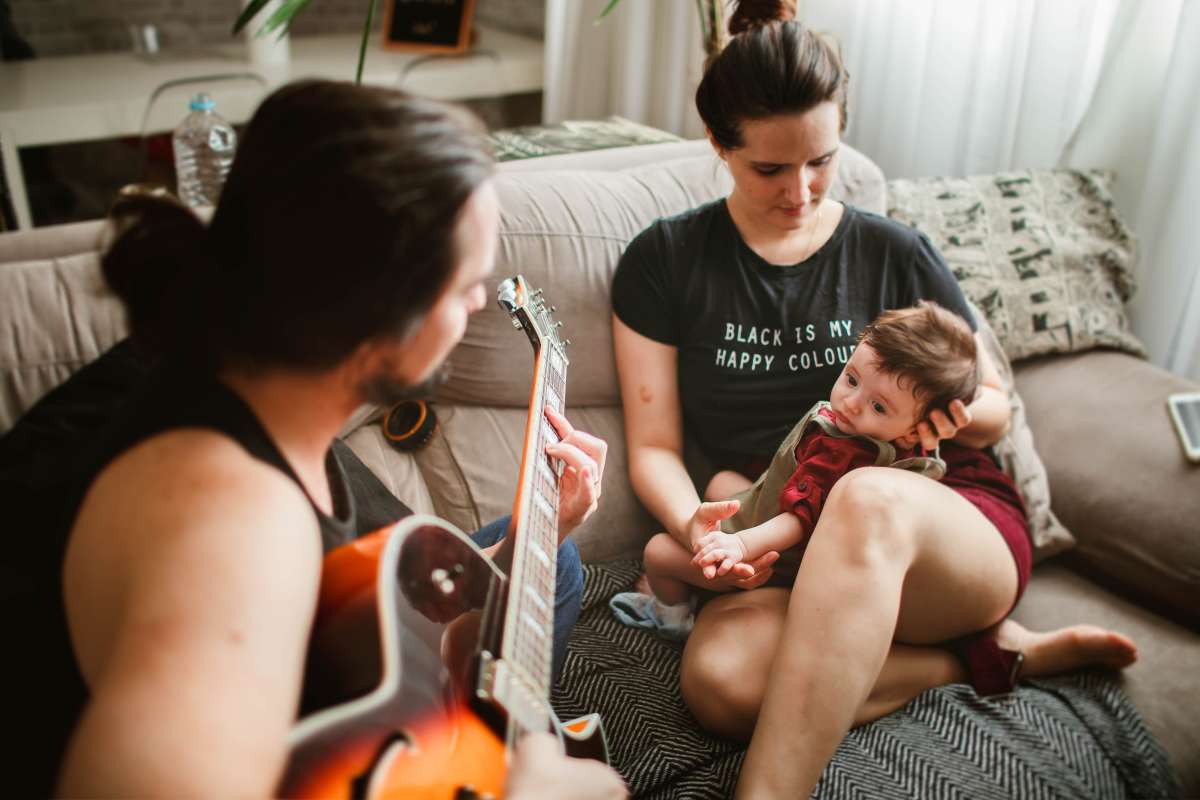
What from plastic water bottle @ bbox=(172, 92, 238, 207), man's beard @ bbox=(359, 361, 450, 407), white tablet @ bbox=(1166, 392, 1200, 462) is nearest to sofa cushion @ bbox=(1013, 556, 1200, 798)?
white tablet @ bbox=(1166, 392, 1200, 462)

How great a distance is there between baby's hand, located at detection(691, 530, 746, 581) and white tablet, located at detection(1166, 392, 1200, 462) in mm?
824

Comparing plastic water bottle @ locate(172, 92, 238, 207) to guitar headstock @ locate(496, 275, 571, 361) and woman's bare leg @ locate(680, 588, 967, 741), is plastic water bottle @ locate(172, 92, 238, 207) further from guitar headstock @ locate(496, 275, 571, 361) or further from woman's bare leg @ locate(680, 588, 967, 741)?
woman's bare leg @ locate(680, 588, 967, 741)

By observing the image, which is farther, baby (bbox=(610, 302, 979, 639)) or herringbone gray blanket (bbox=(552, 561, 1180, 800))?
herringbone gray blanket (bbox=(552, 561, 1180, 800))

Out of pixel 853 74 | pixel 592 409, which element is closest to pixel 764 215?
pixel 592 409

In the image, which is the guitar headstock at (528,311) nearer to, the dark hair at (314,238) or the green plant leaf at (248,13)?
the dark hair at (314,238)

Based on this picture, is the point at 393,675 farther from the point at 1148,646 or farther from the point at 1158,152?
the point at 1158,152

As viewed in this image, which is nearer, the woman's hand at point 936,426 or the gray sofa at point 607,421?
the woman's hand at point 936,426

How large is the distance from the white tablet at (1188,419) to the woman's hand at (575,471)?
91cm

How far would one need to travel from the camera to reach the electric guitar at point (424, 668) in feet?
2.04

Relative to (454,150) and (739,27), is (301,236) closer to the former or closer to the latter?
(454,150)

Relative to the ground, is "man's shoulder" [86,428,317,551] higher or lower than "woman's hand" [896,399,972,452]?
higher

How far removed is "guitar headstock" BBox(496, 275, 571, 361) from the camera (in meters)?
1.05

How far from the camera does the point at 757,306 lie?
3.82ft

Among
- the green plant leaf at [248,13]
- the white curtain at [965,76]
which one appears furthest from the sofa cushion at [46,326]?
the white curtain at [965,76]
